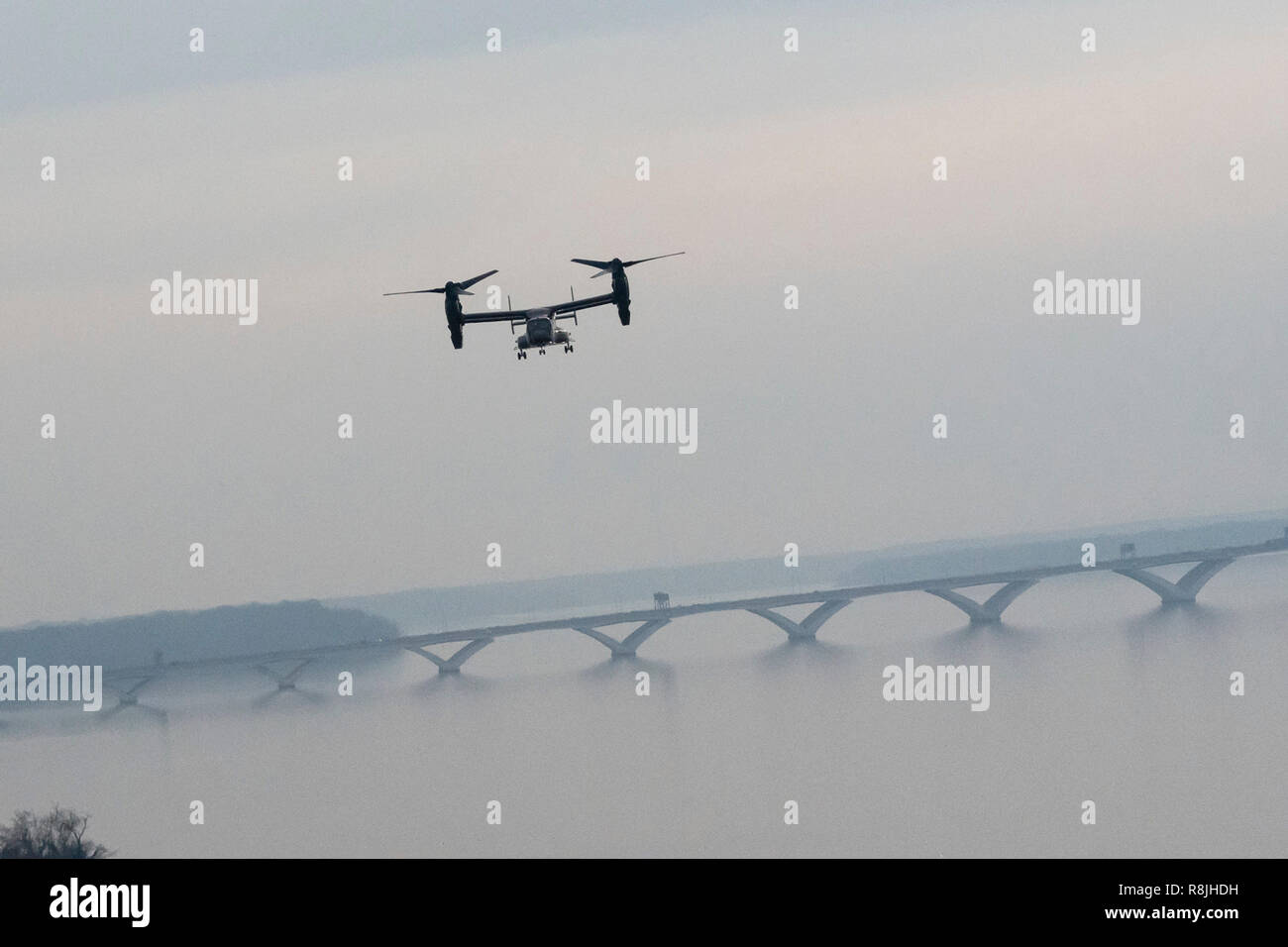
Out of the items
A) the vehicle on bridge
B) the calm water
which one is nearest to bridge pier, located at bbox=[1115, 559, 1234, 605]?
the calm water

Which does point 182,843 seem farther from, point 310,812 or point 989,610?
point 989,610

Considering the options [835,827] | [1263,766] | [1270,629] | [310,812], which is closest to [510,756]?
[310,812]

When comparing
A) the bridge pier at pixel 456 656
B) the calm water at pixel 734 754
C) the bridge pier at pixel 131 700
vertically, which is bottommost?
the calm water at pixel 734 754

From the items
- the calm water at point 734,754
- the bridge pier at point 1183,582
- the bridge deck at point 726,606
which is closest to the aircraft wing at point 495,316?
the calm water at point 734,754

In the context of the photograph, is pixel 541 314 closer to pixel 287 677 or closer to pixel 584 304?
pixel 584 304

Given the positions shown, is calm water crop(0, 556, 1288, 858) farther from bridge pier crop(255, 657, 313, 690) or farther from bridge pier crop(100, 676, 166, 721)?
bridge pier crop(100, 676, 166, 721)

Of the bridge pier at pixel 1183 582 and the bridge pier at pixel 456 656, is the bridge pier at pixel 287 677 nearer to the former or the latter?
the bridge pier at pixel 456 656

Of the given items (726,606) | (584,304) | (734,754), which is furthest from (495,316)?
(726,606)
